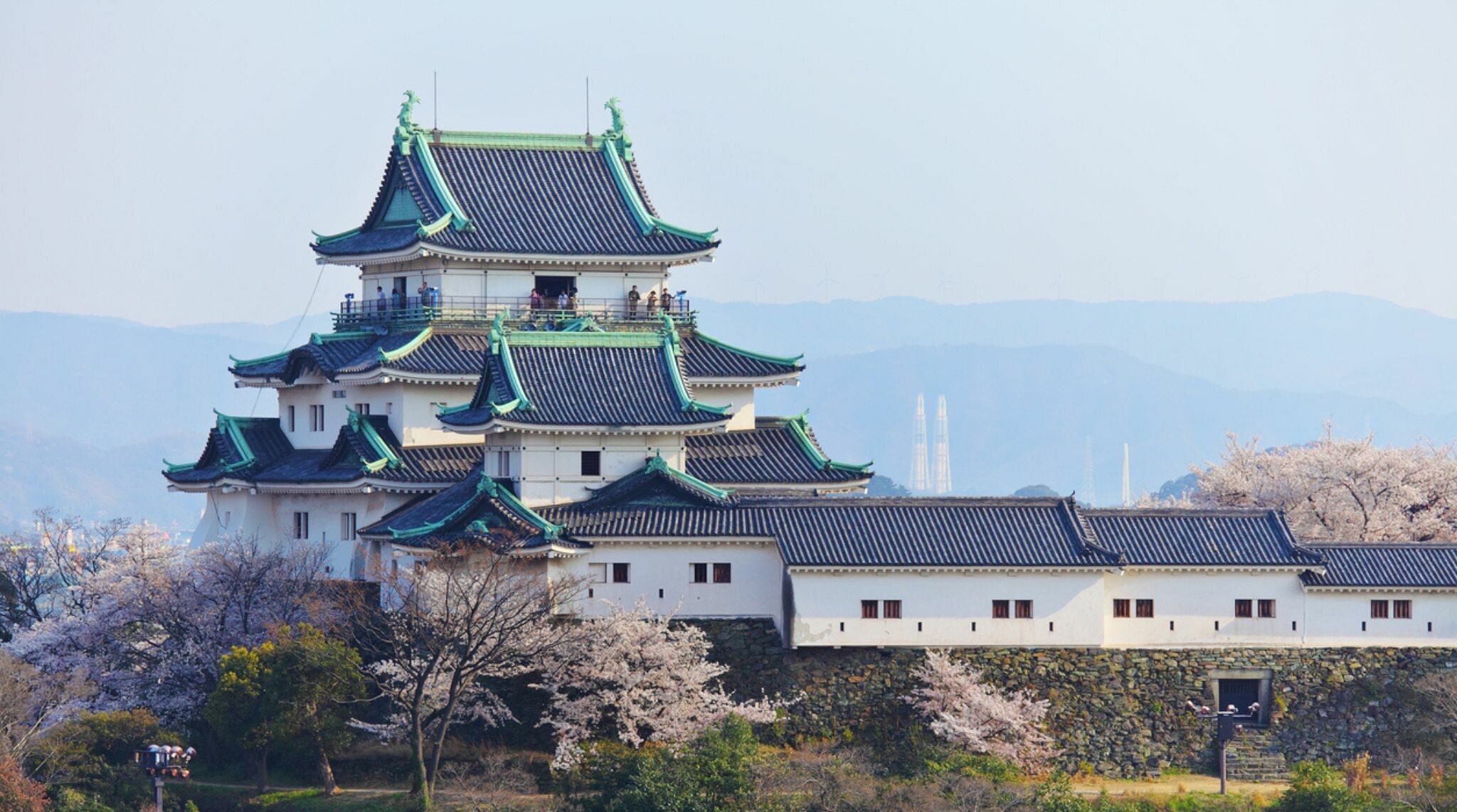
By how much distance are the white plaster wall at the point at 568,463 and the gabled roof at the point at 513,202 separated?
7813 mm

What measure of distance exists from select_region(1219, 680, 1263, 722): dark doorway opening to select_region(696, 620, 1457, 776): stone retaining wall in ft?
1.30

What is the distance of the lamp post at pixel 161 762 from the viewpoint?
140 feet

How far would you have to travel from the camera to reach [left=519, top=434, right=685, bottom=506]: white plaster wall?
5034 cm

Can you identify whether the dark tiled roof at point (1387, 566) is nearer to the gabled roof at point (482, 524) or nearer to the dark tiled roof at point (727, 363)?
the dark tiled roof at point (727, 363)

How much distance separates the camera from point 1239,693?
49.7m

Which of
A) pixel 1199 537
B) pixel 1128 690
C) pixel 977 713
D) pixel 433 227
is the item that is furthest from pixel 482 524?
pixel 1199 537

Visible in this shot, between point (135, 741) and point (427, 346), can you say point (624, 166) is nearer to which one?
point (427, 346)

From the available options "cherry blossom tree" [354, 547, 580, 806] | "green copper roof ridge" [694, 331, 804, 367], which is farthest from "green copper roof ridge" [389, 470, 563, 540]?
"green copper roof ridge" [694, 331, 804, 367]

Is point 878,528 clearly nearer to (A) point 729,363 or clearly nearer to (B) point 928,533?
(B) point 928,533

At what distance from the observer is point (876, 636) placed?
1885 inches

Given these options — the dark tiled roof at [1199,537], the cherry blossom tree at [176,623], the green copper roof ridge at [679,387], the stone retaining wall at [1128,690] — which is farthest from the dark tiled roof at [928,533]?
the cherry blossom tree at [176,623]

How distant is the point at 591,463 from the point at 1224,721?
14.9m

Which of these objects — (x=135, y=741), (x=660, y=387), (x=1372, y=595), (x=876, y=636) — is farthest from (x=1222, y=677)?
(x=135, y=741)

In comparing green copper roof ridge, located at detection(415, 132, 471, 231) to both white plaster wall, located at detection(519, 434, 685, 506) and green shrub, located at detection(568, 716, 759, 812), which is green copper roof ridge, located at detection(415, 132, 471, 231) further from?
green shrub, located at detection(568, 716, 759, 812)
